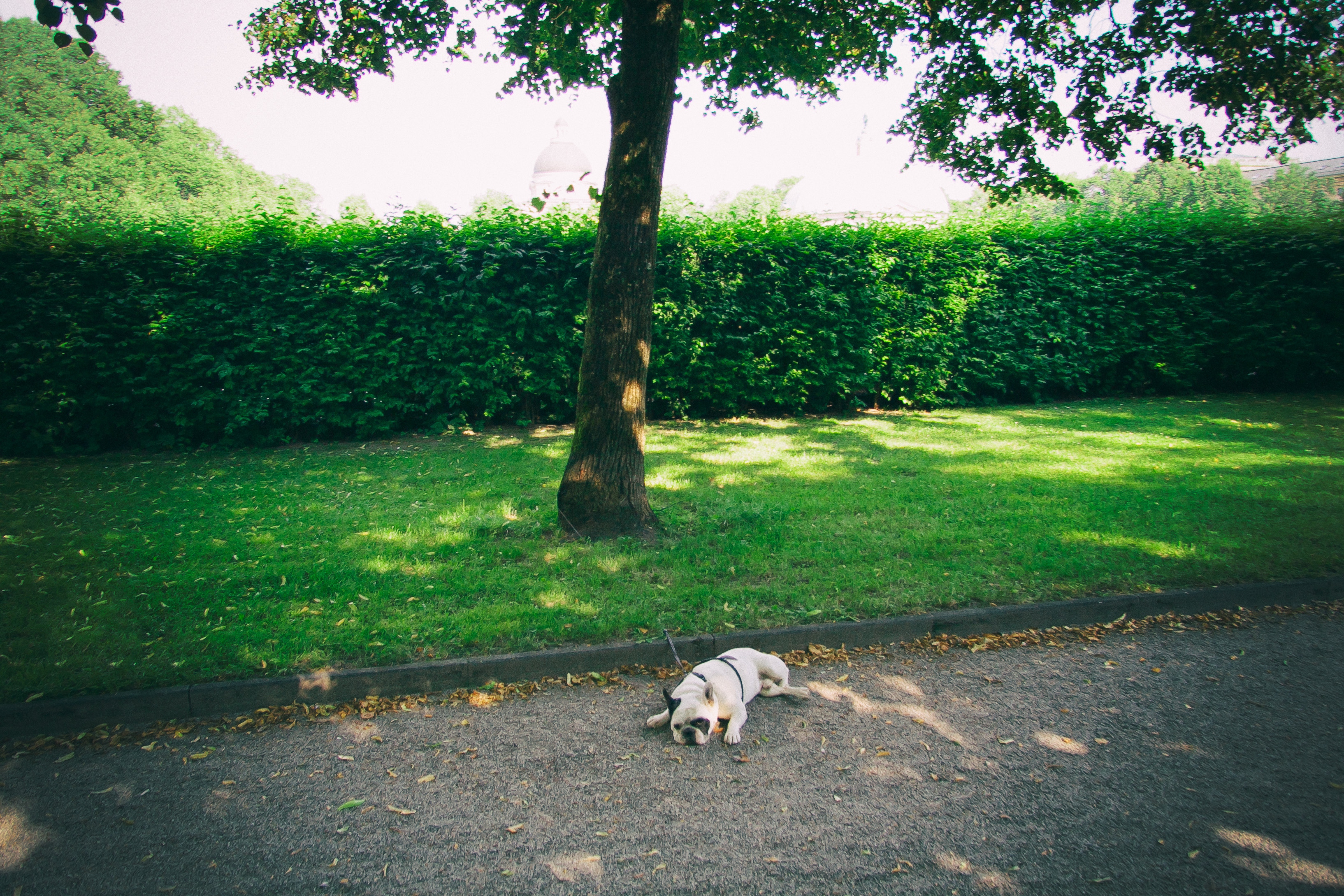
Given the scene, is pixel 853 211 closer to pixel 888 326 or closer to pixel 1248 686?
pixel 888 326

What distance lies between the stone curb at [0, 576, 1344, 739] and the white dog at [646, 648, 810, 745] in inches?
15.8

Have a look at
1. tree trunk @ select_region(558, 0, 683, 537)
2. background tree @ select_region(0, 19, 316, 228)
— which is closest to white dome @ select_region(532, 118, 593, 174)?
background tree @ select_region(0, 19, 316, 228)

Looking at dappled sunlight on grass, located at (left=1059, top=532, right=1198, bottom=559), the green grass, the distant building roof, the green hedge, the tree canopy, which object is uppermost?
the distant building roof

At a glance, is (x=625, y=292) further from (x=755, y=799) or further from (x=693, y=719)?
(x=755, y=799)

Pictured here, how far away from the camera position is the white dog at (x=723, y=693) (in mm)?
3275

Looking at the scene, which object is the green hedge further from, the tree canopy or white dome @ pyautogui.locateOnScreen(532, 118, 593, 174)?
white dome @ pyautogui.locateOnScreen(532, 118, 593, 174)

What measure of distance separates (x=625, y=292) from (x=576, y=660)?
305cm

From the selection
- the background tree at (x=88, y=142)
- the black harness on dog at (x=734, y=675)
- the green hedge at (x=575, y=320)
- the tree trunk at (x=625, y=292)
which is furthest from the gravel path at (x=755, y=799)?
the background tree at (x=88, y=142)

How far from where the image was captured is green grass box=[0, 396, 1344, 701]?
421 centimetres

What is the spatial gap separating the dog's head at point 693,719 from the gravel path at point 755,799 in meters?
0.06

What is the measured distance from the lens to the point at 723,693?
3398 millimetres

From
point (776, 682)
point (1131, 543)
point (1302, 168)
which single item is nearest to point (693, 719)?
point (776, 682)

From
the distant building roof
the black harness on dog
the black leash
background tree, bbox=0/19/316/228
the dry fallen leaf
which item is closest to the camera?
the dry fallen leaf

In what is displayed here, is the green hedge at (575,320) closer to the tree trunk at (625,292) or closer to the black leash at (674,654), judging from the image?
the tree trunk at (625,292)
